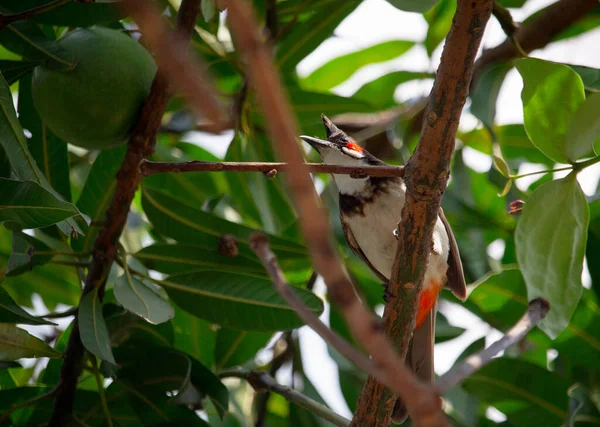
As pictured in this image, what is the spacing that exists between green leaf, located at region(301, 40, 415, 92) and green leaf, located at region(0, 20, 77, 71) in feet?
5.61

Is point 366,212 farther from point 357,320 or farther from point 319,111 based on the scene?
point 357,320

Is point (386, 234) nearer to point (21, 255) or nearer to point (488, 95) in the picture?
point (488, 95)

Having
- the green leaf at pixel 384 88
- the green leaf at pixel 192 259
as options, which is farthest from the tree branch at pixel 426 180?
the green leaf at pixel 384 88

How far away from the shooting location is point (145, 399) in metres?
2.20

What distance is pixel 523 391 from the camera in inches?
102

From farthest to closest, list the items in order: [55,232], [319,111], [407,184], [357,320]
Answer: [319,111] < [55,232] < [407,184] < [357,320]

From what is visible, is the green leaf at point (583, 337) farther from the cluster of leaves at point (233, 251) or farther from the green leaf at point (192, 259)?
the green leaf at point (192, 259)

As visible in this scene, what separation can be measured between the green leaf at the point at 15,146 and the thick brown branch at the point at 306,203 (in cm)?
129

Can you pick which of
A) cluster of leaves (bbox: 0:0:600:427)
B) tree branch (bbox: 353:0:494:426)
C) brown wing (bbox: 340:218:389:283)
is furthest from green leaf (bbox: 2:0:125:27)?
brown wing (bbox: 340:218:389:283)

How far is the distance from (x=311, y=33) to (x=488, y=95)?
0.69 meters

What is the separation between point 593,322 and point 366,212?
3.03 ft

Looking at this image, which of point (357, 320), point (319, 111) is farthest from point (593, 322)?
point (357, 320)

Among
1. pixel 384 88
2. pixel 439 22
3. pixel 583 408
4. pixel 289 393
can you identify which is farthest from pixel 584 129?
pixel 384 88

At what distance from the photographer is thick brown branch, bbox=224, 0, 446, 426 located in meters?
0.43
